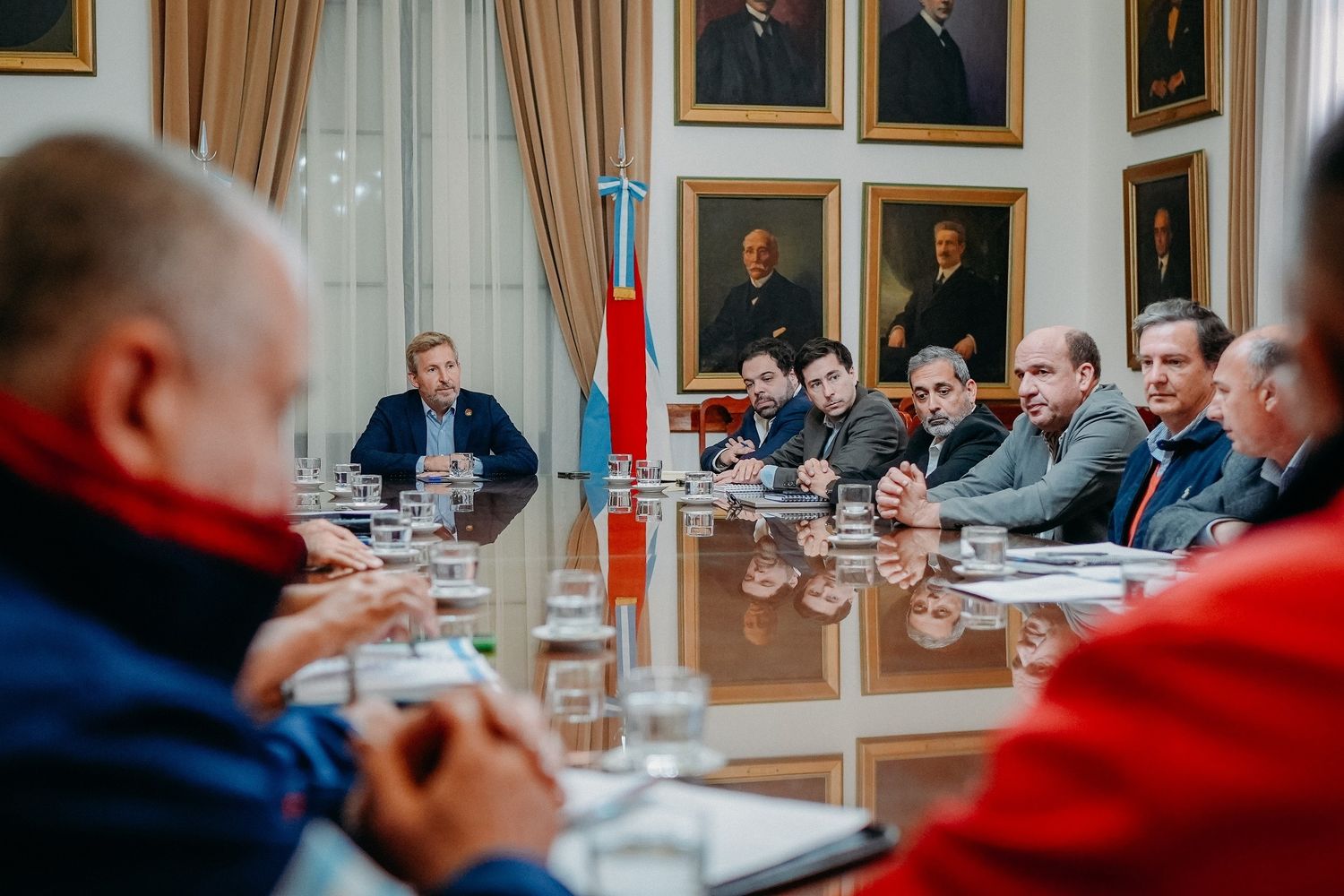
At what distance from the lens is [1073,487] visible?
4289 mm

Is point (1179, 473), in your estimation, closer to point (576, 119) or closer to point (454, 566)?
point (454, 566)

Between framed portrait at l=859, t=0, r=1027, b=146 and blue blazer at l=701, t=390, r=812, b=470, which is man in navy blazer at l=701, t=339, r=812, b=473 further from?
framed portrait at l=859, t=0, r=1027, b=146

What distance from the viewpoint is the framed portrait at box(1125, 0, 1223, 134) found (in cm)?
736

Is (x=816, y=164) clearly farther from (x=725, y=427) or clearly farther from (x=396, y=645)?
(x=396, y=645)

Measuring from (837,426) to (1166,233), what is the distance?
2.89 metres

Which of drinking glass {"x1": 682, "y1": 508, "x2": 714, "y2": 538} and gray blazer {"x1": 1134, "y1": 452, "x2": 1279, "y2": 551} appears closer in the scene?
gray blazer {"x1": 1134, "y1": 452, "x2": 1279, "y2": 551}

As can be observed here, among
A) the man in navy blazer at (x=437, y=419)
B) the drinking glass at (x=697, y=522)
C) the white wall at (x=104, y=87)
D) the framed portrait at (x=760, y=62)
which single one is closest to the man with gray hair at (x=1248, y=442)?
the drinking glass at (x=697, y=522)

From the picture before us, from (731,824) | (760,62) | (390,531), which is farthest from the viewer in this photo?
(760,62)

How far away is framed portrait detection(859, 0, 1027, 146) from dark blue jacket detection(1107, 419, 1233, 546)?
16.3 ft

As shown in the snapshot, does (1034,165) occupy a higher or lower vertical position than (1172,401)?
higher

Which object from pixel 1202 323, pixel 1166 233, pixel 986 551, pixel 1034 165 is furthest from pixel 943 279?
pixel 986 551

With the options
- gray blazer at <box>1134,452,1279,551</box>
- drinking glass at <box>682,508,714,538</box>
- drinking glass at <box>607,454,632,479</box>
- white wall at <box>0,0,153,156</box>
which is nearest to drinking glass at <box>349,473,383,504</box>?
drinking glass at <box>682,508,714,538</box>

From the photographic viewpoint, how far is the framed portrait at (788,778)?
1.31m

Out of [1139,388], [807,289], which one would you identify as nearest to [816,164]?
[807,289]
